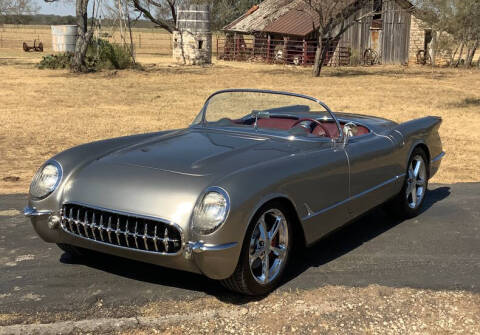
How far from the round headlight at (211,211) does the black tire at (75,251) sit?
1369 mm

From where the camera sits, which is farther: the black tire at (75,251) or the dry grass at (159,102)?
the dry grass at (159,102)

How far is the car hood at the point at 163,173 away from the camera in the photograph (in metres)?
3.63

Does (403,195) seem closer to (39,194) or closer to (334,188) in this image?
(334,188)

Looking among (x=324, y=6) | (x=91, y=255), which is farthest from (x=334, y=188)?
(x=324, y=6)

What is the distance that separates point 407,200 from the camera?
588 centimetres

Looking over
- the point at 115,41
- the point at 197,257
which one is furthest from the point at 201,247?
the point at 115,41

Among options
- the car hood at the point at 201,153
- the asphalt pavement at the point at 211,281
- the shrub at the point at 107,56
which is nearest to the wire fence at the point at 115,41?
the shrub at the point at 107,56

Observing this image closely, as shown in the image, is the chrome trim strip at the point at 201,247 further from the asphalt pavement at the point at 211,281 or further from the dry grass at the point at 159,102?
the dry grass at the point at 159,102

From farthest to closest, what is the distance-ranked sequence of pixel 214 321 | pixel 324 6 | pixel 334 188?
pixel 324 6 → pixel 334 188 → pixel 214 321

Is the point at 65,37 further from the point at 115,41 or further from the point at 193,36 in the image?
the point at 115,41

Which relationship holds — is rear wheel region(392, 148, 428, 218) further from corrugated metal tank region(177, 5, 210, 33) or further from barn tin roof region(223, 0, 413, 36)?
corrugated metal tank region(177, 5, 210, 33)

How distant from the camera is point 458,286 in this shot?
168 inches

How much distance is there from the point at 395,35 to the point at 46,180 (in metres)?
38.6

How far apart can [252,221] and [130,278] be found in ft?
3.67
